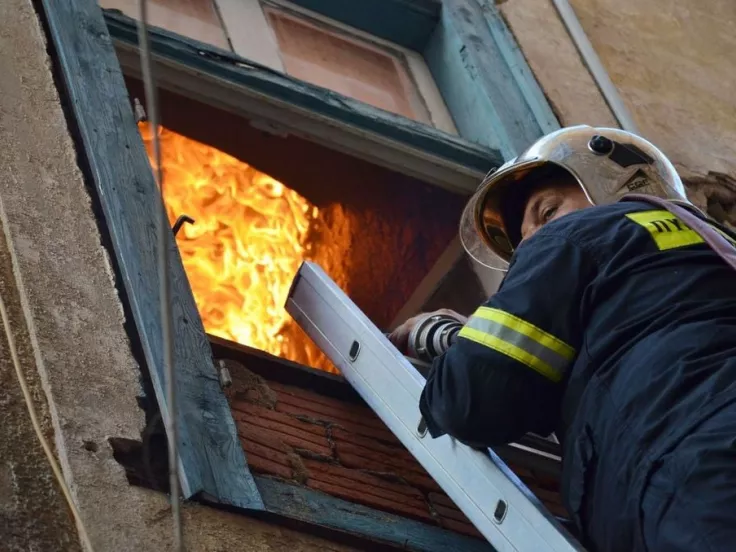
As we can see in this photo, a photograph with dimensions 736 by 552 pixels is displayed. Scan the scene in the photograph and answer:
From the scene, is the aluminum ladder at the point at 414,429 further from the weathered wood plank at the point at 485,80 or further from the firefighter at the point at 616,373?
the weathered wood plank at the point at 485,80

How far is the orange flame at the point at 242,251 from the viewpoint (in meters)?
5.16

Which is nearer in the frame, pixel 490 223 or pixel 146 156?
pixel 146 156

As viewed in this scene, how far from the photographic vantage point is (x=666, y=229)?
232cm

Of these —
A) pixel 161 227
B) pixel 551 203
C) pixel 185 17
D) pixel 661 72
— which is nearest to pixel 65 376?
pixel 161 227

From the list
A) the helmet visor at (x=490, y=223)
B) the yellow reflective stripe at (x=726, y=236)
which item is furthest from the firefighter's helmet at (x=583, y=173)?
the yellow reflective stripe at (x=726, y=236)

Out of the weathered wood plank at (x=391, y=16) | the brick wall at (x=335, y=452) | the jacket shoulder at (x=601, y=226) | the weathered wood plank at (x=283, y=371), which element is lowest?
the brick wall at (x=335, y=452)

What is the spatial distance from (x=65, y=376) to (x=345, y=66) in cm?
260

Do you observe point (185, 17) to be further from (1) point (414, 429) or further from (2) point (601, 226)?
(2) point (601, 226)

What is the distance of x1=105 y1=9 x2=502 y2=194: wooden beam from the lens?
3.79m

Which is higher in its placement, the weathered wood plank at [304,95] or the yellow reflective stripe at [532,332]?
the weathered wood plank at [304,95]

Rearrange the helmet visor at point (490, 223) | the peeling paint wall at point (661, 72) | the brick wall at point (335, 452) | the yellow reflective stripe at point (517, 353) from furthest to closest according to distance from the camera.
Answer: the peeling paint wall at point (661, 72)
the helmet visor at point (490, 223)
the brick wall at point (335, 452)
the yellow reflective stripe at point (517, 353)

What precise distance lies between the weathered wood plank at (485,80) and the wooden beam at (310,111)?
0.17 metres

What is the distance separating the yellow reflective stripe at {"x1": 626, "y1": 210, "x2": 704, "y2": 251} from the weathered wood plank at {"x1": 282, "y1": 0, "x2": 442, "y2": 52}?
2737 millimetres

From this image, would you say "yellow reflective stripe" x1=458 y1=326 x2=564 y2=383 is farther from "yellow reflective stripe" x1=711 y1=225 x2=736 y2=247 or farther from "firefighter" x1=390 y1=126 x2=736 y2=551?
"yellow reflective stripe" x1=711 y1=225 x2=736 y2=247
